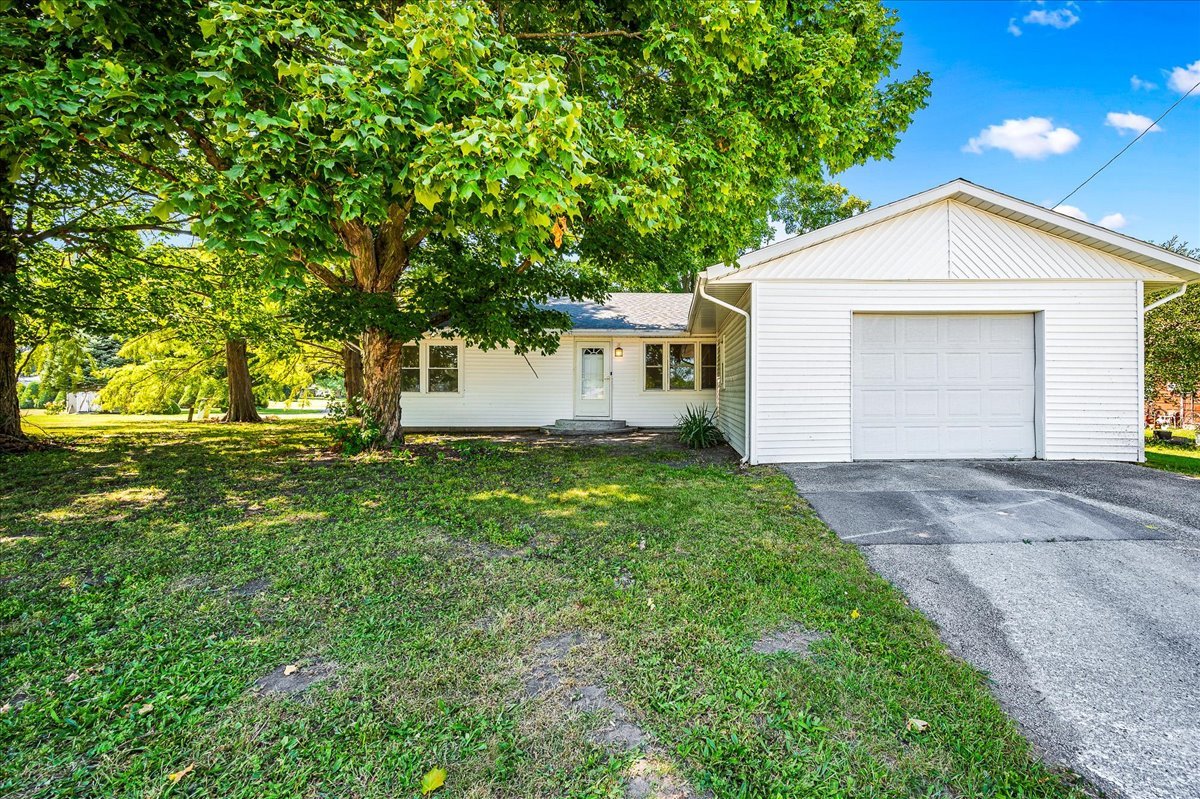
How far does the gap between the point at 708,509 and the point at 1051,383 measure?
574 cm

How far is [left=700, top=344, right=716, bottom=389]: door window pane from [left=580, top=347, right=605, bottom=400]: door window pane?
2618 mm

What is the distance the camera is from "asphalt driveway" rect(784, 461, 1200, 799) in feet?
5.97

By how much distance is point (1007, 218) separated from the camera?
21.9 ft

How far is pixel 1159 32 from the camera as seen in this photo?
9008 mm

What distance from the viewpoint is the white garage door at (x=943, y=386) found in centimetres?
685

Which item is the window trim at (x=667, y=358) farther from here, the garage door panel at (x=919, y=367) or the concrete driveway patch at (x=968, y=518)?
the concrete driveway patch at (x=968, y=518)

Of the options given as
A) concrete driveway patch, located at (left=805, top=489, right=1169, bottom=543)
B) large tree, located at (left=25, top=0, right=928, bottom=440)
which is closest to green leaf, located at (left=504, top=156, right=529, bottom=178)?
large tree, located at (left=25, top=0, right=928, bottom=440)

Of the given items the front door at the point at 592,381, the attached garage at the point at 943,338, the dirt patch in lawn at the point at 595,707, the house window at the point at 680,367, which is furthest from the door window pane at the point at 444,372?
the dirt patch in lawn at the point at 595,707

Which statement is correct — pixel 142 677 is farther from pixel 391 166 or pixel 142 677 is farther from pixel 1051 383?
pixel 1051 383

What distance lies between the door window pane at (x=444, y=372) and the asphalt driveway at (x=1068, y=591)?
30.7ft

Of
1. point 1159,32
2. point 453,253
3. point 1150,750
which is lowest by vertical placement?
point 1150,750

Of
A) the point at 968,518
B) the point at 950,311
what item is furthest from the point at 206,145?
the point at 950,311

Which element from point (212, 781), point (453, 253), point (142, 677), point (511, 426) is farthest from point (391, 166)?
point (511, 426)

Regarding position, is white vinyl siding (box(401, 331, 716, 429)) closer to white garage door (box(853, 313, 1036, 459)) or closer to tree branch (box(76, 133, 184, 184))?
white garage door (box(853, 313, 1036, 459))
